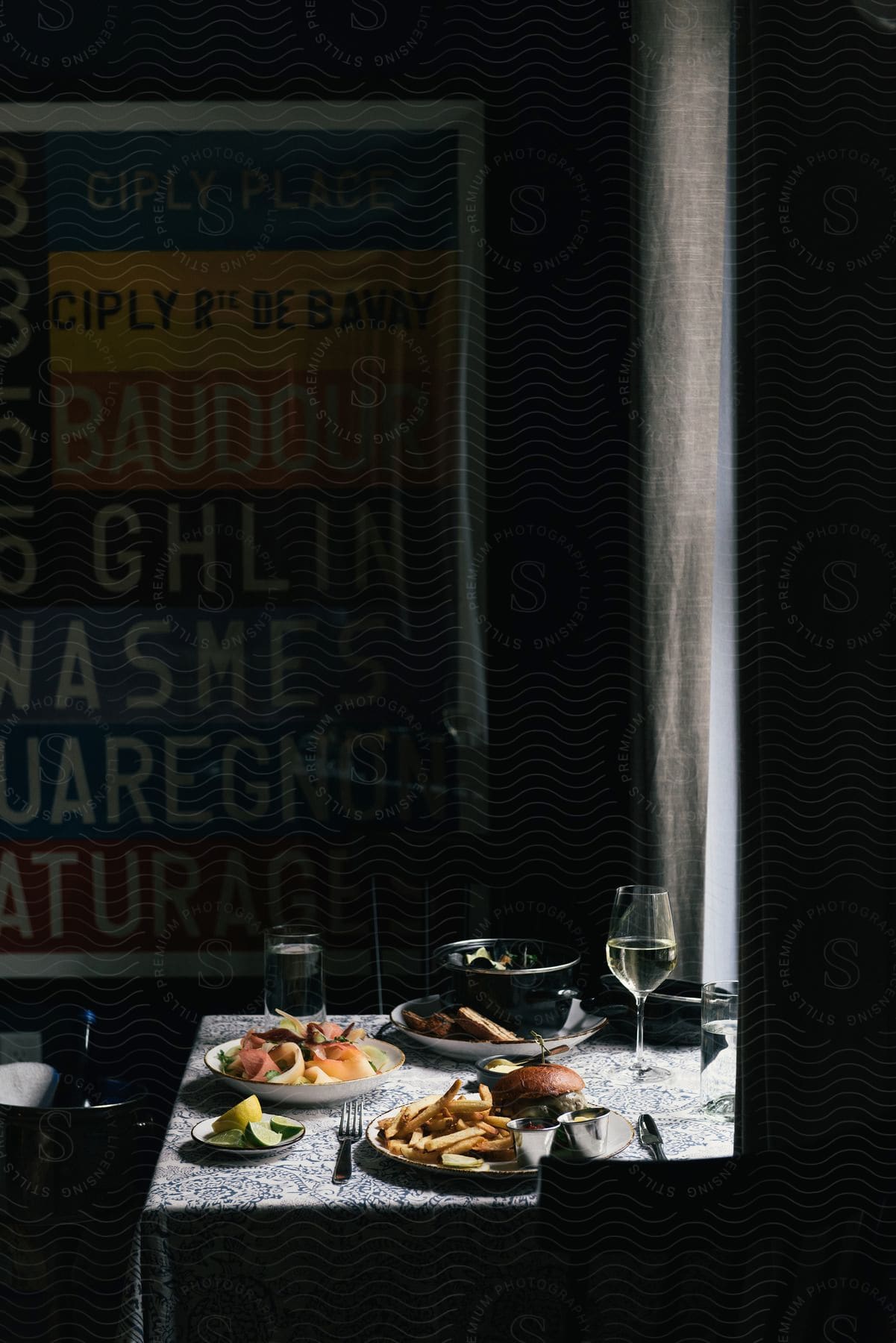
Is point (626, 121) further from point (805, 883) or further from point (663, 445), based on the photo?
point (805, 883)

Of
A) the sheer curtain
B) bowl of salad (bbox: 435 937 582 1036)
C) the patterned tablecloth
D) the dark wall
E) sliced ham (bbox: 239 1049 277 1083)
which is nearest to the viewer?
the patterned tablecloth

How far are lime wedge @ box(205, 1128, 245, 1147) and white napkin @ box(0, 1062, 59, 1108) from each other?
13.2 inches

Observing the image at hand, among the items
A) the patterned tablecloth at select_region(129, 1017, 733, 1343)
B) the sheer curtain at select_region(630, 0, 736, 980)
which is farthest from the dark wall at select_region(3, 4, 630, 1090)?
the patterned tablecloth at select_region(129, 1017, 733, 1343)

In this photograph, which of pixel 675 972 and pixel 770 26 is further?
pixel 675 972

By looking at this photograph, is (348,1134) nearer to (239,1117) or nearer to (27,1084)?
(239,1117)

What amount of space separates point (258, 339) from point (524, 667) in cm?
68

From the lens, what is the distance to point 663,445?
1604 mm

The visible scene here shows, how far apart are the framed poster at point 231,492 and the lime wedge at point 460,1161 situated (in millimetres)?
1153

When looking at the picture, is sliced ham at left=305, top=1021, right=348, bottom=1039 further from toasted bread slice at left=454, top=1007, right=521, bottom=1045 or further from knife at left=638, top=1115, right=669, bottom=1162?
knife at left=638, top=1115, right=669, bottom=1162

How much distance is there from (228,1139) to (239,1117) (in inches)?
0.8

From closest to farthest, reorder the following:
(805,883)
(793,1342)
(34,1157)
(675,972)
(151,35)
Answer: (793,1342)
(805,883)
(34,1157)
(675,972)
(151,35)

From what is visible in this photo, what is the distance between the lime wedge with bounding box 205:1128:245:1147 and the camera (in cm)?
93

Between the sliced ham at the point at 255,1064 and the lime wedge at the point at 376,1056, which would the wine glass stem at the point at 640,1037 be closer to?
the lime wedge at the point at 376,1056

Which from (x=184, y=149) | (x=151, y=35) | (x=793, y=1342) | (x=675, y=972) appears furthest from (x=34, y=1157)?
(x=151, y=35)
